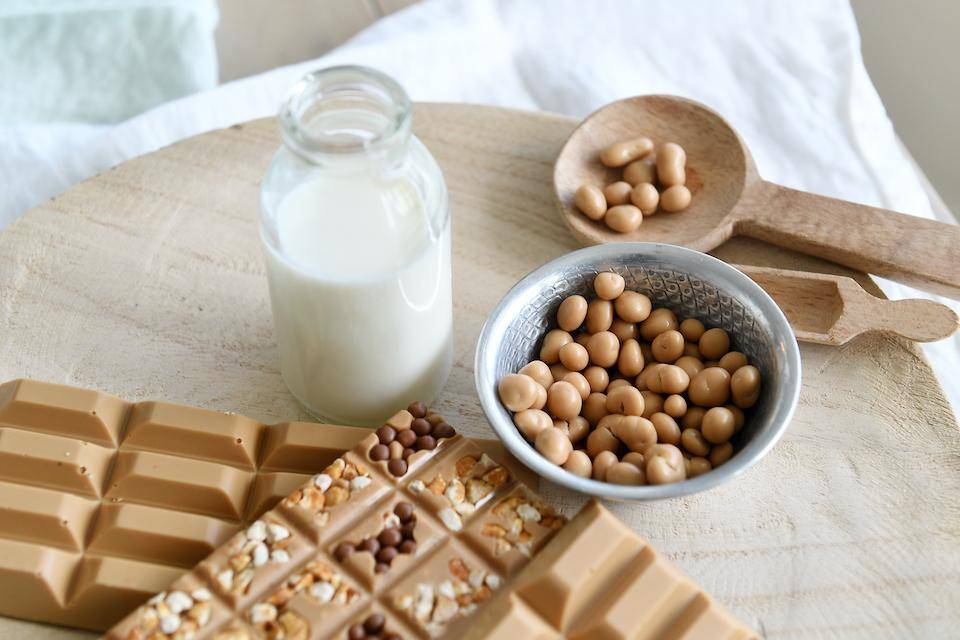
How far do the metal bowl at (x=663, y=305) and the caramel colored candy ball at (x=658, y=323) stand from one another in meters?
0.02

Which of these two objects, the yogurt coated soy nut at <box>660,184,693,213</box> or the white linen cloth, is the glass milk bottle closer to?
the yogurt coated soy nut at <box>660,184,693,213</box>

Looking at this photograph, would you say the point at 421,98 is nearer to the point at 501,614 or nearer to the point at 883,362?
the point at 883,362

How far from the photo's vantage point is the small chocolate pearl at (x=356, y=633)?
839 mm

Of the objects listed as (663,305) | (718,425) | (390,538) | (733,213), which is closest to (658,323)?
(663,305)

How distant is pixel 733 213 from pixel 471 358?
345mm

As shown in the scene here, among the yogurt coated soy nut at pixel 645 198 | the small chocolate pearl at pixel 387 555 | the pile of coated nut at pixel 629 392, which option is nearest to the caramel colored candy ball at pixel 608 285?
the pile of coated nut at pixel 629 392

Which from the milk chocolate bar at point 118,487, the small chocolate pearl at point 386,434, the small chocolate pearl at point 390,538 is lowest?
the milk chocolate bar at point 118,487

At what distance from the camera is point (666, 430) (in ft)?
3.25

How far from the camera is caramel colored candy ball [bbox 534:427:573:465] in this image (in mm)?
939

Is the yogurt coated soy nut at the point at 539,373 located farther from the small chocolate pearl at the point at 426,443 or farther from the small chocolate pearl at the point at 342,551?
the small chocolate pearl at the point at 342,551

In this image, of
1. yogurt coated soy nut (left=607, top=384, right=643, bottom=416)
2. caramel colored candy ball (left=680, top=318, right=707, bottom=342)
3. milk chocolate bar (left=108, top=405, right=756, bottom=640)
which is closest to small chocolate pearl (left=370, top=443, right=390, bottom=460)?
milk chocolate bar (left=108, top=405, right=756, bottom=640)

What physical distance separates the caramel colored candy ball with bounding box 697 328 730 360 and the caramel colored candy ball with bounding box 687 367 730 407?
3 centimetres

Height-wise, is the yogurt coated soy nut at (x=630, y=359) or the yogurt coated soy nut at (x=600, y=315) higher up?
the yogurt coated soy nut at (x=600, y=315)

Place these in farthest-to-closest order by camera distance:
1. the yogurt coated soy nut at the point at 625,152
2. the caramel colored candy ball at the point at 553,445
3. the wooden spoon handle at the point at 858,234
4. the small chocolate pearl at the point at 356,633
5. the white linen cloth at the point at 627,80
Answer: the white linen cloth at the point at 627,80, the yogurt coated soy nut at the point at 625,152, the wooden spoon handle at the point at 858,234, the caramel colored candy ball at the point at 553,445, the small chocolate pearl at the point at 356,633
